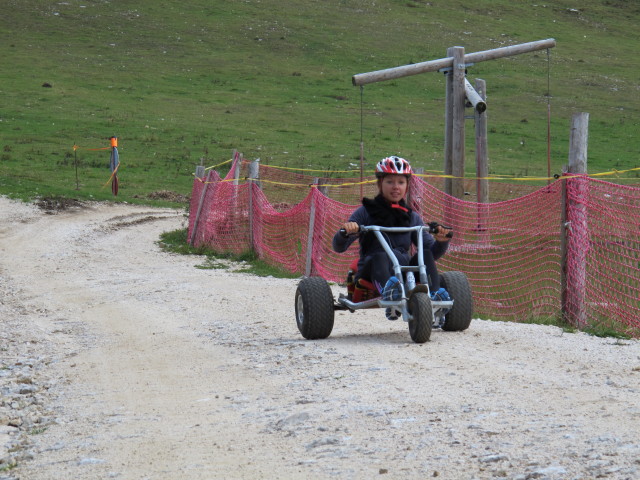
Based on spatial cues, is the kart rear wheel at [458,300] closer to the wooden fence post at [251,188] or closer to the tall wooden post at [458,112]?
the tall wooden post at [458,112]

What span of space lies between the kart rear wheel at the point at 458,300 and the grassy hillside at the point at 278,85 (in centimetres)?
2297

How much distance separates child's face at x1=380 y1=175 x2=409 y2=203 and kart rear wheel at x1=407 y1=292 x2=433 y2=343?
3.52ft

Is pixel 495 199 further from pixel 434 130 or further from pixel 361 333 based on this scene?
pixel 434 130

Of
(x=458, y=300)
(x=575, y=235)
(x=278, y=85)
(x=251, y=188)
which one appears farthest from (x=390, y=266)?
(x=278, y=85)

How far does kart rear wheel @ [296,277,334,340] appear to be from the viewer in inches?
372

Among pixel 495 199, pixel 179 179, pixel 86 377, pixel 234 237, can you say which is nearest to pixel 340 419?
pixel 86 377

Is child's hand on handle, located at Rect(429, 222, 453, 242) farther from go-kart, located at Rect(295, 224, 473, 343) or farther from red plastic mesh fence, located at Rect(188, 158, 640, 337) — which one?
red plastic mesh fence, located at Rect(188, 158, 640, 337)

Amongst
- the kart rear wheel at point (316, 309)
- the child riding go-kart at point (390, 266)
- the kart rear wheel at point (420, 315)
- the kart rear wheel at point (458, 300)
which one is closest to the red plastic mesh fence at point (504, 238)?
the kart rear wheel at point (458, 300)

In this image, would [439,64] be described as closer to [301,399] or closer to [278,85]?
[301,399]

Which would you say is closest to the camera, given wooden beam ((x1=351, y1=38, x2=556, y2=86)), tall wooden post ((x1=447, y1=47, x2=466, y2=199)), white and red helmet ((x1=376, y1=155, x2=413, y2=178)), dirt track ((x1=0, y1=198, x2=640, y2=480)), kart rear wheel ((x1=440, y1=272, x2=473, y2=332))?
dirt track ((x1=0, y1=198, x2=640, y2=480))

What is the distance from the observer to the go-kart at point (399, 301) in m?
8.91

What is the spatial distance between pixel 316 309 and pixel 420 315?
1179mm

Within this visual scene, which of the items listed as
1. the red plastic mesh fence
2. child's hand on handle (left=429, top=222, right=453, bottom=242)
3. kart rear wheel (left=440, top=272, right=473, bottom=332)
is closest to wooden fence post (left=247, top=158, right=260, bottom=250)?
the red plastic mesh fence

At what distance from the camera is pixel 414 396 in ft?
22.6
